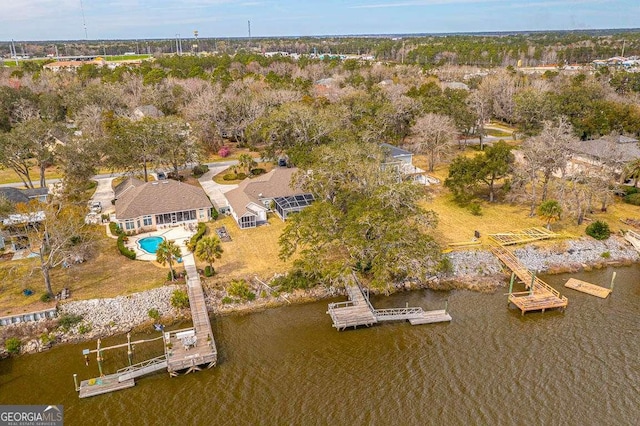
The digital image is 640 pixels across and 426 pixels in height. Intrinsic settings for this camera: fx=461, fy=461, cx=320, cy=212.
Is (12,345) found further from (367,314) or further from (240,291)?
(367,314)

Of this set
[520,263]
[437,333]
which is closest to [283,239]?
[437,333]

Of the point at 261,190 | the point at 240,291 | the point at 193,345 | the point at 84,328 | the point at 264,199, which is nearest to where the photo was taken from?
the point at 193,345

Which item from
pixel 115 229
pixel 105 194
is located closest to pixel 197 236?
pixel 115 229

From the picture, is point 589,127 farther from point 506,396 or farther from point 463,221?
point 506,396

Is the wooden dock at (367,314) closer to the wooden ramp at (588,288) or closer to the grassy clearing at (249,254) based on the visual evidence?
the grassy clearing at (249,254)

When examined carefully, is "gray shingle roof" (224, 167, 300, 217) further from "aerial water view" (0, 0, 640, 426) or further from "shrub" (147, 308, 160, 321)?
"shrub" (147, 308, 160, 321)

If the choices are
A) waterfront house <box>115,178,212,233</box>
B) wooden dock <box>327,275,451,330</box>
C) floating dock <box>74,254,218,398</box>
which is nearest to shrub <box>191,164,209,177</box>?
waterfront house <box>115,178,212,233</box>

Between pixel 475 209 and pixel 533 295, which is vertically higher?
pixel 475 209
